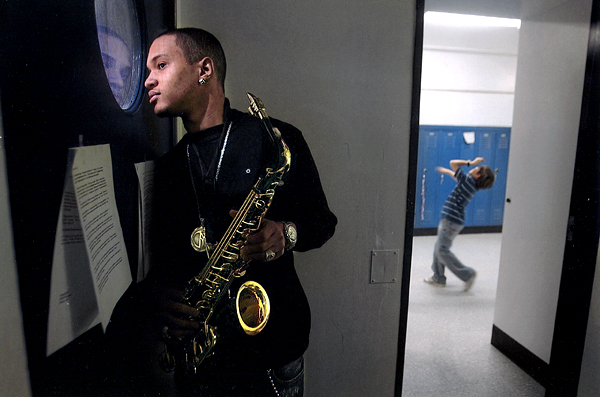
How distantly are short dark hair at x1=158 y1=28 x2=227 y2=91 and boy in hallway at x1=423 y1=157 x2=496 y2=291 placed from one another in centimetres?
167

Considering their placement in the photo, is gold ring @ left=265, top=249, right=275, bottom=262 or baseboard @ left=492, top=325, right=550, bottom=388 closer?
gold ring @ left=265, top=249, right=275, bottom=262

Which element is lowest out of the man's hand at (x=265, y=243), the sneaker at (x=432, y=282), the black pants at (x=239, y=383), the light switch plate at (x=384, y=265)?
the sneaker at (x=432, y=282)

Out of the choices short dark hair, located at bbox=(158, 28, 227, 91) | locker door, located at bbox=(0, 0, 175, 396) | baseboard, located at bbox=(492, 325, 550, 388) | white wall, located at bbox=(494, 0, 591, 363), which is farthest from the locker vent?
locker door, located at bbox=(0, 0, 175, 396)

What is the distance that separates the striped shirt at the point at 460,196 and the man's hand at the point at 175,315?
2.07 meters

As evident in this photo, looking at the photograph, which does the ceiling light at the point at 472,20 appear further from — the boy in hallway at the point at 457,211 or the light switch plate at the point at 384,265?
the light switch plate at the point at 384,265

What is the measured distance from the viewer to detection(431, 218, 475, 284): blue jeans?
105 inches

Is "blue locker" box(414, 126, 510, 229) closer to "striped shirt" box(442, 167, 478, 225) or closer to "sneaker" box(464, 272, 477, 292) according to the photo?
"sneaker" box(464, 272, 477, 292)

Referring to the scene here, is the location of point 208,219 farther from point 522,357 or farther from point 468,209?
point 468,209

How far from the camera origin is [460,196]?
241cm

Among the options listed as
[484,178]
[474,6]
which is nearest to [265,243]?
[474,6]

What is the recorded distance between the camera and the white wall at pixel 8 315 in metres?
0.34

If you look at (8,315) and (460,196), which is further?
(460,196)

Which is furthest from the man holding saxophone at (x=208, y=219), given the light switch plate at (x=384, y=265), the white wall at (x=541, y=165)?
the white wall at (x=541, y=165)

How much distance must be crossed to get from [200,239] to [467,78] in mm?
4175
